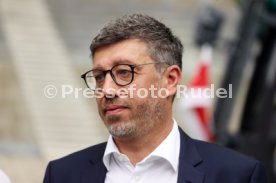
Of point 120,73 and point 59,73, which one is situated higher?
point 120,73

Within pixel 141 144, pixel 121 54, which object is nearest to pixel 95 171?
pixel 141 144

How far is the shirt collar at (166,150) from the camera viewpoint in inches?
121

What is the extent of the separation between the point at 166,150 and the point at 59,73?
10.3 meters

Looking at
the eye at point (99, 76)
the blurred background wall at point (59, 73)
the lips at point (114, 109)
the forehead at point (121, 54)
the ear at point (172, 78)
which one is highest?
the forehead at point (121, 54)

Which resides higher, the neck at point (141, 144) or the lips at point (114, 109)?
the lips at point (114, 109)

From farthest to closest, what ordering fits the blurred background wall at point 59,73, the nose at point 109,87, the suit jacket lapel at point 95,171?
1. the blurred background wall at point 59,73
2. the suit jacket lapel at point 95,171
3. the nose at point 109,87

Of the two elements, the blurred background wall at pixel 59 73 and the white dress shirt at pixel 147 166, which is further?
the blurred background wall at pixel 59 73

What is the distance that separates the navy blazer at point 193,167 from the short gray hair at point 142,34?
331 mm

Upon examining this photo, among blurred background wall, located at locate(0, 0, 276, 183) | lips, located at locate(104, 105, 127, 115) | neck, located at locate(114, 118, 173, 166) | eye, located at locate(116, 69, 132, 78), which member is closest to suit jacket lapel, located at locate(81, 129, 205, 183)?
neck, located at locate(114, 118, 173, 166)

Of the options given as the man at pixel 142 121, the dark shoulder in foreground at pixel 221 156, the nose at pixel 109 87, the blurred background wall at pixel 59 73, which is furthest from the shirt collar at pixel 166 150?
the blurred background wall at pixel 59 73

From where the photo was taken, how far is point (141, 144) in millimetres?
3104

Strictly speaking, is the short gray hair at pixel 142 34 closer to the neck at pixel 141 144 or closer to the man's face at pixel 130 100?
the man's face at pixel 130 100

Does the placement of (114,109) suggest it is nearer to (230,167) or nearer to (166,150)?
(166,150)

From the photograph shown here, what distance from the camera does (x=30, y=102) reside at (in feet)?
39.9
